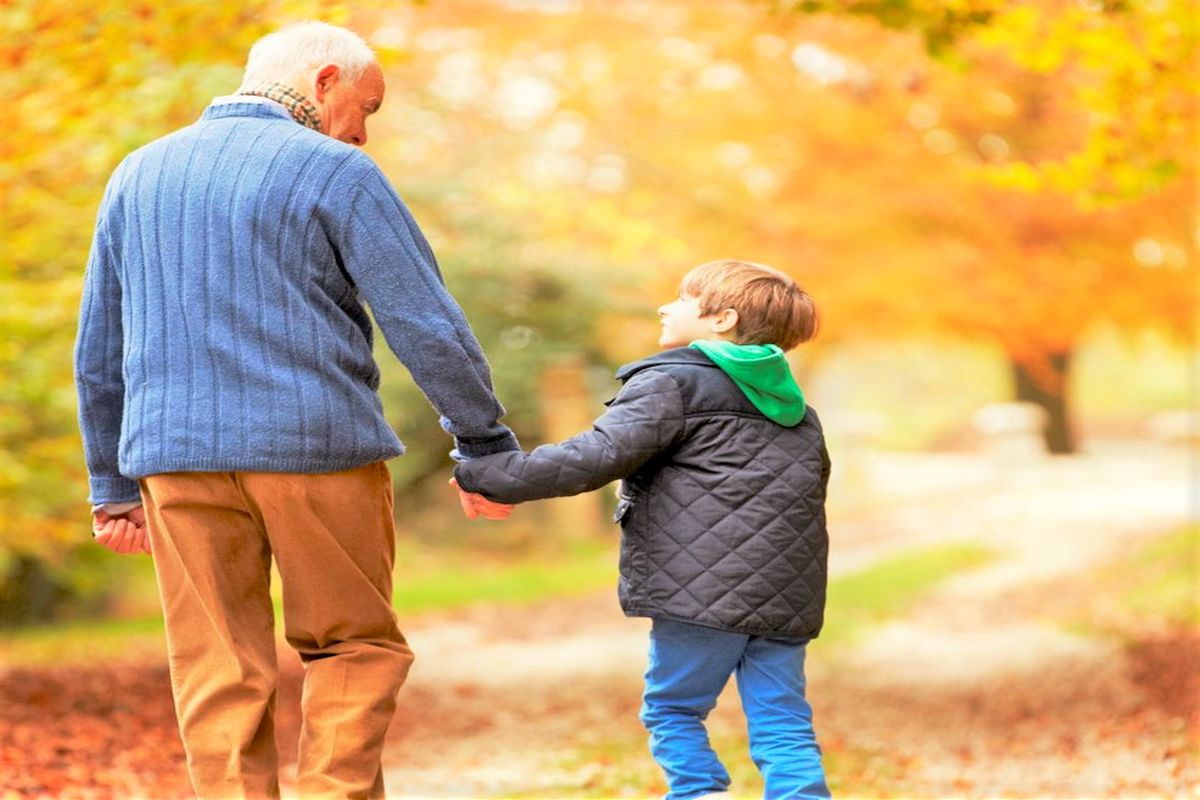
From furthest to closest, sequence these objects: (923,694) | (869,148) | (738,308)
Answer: (869,148), (923,694), (738,308)

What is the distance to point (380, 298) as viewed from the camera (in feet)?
9.13

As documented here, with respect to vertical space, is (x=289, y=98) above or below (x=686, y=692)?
above

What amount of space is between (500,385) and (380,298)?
10.8m

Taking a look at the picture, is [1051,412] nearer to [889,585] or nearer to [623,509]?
[889,585]

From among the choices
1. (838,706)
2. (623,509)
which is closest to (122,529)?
(623,509)

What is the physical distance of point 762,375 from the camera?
Answer: 10.2ft

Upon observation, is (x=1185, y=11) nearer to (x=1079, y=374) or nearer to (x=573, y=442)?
(x=573, y=442)

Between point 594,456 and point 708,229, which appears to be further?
point 708,229

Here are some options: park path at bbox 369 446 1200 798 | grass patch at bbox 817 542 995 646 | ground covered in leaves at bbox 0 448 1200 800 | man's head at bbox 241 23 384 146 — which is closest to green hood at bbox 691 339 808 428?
man's head at bbox 241 23 384 146

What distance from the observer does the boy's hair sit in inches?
125

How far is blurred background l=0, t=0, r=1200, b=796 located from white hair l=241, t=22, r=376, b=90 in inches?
58.1

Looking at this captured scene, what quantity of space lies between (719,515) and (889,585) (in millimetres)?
9345

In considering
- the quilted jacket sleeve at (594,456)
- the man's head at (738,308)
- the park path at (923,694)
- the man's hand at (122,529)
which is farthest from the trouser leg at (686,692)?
the park path at (923,694)

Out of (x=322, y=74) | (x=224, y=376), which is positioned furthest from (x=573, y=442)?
(x=322, y=74)
